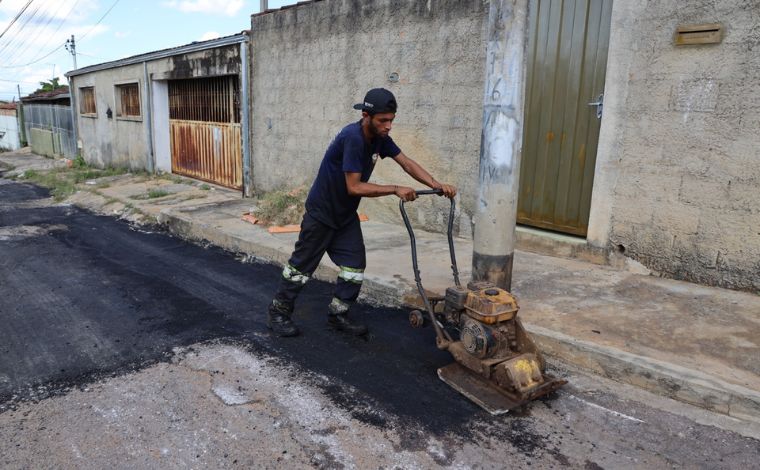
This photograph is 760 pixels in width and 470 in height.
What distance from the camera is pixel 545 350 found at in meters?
3.85

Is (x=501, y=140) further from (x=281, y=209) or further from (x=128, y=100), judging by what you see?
(x=128, y=100)

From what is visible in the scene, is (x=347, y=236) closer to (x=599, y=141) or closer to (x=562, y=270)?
(x=562, y=270)

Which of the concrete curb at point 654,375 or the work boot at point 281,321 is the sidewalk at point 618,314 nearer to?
the concrete curb at point 654,375

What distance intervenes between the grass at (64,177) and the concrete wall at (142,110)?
0.56 meters

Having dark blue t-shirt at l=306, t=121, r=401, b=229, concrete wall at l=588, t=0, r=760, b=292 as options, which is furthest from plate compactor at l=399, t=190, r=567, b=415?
concrete wall at l=588, t=0, r=760, b=292

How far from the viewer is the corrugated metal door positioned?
18.2 ft

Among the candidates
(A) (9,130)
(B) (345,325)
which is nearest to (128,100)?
(B) (345,325)

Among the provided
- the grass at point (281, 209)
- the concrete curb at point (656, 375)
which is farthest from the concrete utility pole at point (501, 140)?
the grass at point (281, 209)

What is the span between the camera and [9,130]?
29125 mm

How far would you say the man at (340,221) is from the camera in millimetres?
3707

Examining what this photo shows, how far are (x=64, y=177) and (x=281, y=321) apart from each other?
46.5ft

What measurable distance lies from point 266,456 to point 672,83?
180 inches

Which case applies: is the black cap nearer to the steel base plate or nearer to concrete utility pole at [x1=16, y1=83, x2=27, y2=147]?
the steel base plate

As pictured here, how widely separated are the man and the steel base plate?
2.96 feet
